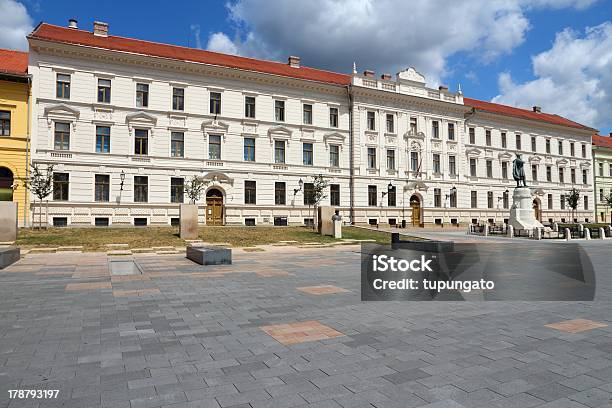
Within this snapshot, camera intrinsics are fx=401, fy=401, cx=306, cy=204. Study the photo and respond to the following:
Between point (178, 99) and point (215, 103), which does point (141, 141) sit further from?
point (215, 103)

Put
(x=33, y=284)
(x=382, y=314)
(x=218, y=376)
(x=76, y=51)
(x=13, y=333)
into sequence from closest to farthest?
(x=218, y=376) < (x=13, y=333) < (x=382, y=314) < (x=33, y=284) < (x=76, y=51)

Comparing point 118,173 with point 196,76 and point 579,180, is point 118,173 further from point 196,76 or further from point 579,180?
point 579,180

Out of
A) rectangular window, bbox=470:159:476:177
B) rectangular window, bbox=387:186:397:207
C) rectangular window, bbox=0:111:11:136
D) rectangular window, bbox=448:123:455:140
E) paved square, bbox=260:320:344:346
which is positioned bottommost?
paved square, bbox=260:320:344:346

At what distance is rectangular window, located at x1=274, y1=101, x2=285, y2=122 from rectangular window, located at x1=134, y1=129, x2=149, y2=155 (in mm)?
12405

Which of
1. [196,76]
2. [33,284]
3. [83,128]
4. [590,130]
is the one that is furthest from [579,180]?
[33,284]

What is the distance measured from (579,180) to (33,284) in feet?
231

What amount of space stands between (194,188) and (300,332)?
29702 millimetres

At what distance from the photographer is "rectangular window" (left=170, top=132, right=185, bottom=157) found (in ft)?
118

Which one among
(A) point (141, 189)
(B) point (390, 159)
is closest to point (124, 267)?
(A) point (141, 189)

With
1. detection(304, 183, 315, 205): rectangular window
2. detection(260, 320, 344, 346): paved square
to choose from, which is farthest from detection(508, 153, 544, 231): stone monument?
detection(260, 320, 344, 346): paved square

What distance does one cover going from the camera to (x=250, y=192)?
3856 cm

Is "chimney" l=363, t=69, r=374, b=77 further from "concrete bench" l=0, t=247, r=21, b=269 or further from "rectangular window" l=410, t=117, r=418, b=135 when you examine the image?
"concrete bench" l=0, t=247, r=21, b=269

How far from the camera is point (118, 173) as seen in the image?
111 ft

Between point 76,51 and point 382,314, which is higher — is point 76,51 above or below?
above
